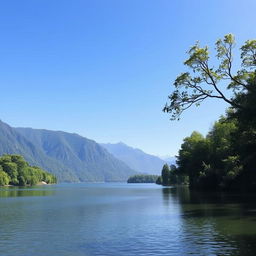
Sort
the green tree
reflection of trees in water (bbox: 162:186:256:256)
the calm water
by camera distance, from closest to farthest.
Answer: reflection of trees in water (bbox: 162:186:256:256) < the calm water < the green tree

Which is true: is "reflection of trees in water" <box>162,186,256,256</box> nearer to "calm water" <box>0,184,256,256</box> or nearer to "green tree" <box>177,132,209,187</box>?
"calm water" <box>0,184,256,256</box>

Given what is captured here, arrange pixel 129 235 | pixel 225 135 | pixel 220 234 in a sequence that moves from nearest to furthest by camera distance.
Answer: pixel 220 234
pixel 129 235
pixel 225 135

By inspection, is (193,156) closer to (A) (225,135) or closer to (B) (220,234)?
(A) (225,135)

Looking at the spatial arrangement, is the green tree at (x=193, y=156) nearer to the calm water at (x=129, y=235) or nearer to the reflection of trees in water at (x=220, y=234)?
the reflection of trees in water at (x=220, y=234)

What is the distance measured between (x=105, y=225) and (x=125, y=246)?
1325 cm

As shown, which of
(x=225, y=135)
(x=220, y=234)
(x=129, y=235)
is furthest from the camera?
(x=225, y=135)

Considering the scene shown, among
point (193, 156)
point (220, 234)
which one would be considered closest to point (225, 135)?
point (193, 156)

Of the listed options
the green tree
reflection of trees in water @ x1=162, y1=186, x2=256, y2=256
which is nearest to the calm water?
reflection of trees in water @ x1=162, y1=186, x2=256, y2=256

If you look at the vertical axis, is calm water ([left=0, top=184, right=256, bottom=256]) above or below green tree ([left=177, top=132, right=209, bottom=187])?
below

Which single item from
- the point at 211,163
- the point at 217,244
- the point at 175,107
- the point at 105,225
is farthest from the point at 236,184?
the point at 217,244

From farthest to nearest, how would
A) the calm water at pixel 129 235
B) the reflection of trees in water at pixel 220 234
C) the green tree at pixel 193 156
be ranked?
1. the green tree at pixel 193 156
2. the calm water at pixel 129 235
3. the reflection of trees in water at pixel 220 234

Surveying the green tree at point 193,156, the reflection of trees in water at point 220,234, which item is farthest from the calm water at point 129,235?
the green tree at point 193,156

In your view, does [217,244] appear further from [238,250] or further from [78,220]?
[78,220]

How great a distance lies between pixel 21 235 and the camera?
36.6 m
